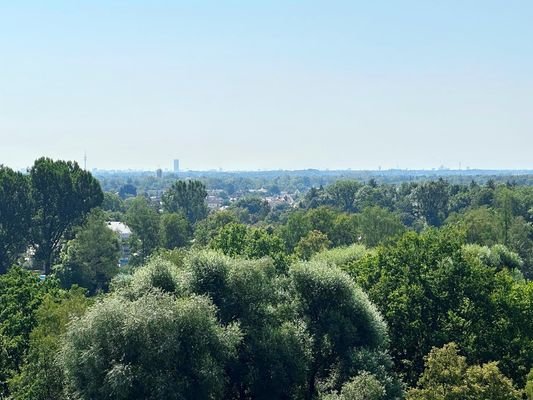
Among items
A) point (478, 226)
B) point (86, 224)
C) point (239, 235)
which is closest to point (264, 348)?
point (239, 235)

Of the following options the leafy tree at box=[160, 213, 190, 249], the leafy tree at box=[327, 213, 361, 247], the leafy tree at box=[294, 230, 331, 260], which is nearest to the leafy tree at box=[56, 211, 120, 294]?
the leafy tree at box=[160, 213, 190, 249]

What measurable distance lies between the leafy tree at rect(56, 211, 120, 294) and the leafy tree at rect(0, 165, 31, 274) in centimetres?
527

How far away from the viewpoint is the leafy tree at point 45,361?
30.0 metres

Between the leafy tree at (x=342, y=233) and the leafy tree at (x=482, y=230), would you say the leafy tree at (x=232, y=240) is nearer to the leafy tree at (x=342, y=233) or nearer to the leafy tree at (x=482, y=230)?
the leafy tree at (x=342, y=233)

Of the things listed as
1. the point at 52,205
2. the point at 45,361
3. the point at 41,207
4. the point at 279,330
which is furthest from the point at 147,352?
the point at 41,207

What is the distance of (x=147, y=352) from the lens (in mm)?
25031

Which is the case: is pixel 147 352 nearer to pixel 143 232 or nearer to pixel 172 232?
pixel 172 232

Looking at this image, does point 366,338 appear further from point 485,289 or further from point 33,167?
point 33,167

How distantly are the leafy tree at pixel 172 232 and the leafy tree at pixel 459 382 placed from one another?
65345mm

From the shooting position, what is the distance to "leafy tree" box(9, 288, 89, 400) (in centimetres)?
2998

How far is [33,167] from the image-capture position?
75625mm

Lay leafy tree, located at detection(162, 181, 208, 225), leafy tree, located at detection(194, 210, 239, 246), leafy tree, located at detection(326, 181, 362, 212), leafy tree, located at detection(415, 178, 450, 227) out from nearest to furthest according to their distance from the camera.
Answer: leafy tree, located at detection(194, 210, 239, 246) < leafy tree, located at detection(162, 181, 208, 225) < leafy tree, located at detection(415, 178, 450, 227) < leafy tree, located at detection(326, 181, 362, 212)

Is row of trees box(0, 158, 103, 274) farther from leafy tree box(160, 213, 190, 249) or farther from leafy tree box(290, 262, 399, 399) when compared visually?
leafy tree box(290, 262, 399, 399)

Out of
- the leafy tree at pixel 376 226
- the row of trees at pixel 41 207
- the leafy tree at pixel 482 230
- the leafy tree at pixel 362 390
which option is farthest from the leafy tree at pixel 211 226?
the leafy tree at pixel 362 390
